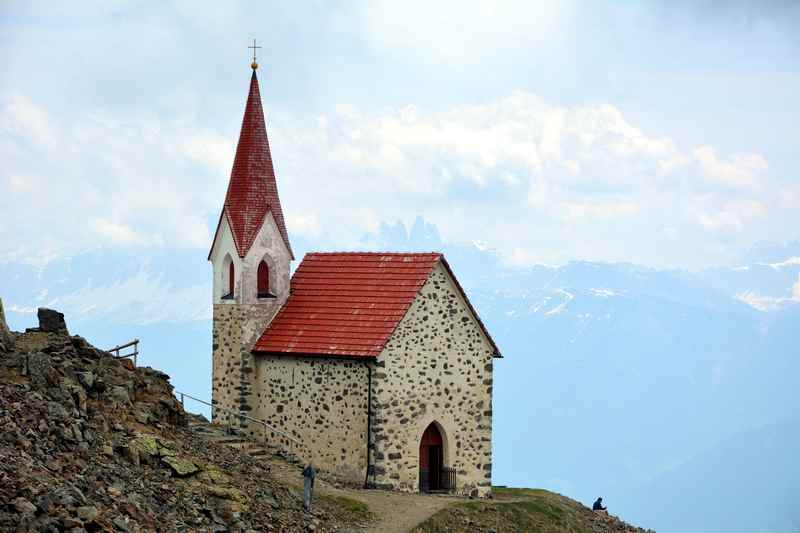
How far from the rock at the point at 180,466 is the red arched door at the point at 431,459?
11.1m

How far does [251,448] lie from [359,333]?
4934 mm

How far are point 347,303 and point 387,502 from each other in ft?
25.2

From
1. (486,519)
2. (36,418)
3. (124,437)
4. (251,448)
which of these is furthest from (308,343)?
(36,418)

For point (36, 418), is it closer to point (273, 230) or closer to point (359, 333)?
point (359, 333)

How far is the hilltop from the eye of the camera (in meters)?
22.0

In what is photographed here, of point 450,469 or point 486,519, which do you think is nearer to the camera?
point 486,519

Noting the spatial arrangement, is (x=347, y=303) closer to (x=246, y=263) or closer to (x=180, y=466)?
(x=246, y=263)

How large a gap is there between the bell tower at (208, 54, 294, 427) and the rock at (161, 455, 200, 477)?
1132cm

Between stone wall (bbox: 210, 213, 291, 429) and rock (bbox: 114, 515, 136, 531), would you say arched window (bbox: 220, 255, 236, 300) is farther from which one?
rock (bbox: 114, 515, 136, 531)

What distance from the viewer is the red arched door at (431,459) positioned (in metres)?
36.9

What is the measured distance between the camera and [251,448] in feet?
117

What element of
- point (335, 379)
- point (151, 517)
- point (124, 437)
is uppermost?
point (335, 379)

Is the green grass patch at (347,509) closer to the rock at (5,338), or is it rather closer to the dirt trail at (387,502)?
the dirt trail at (387,502)

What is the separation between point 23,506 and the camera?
805 inches
